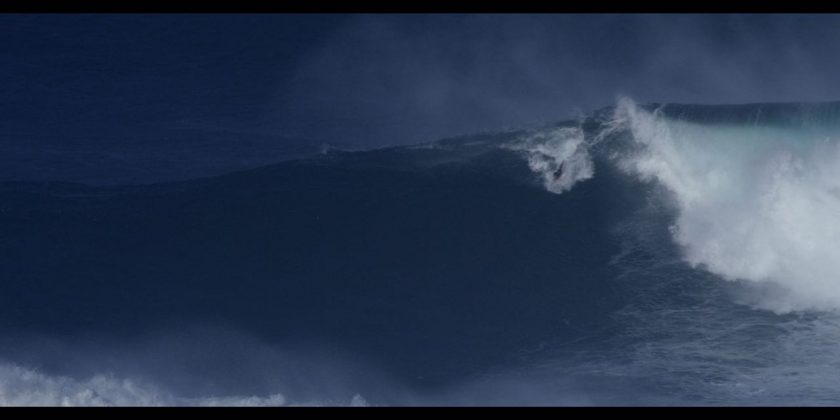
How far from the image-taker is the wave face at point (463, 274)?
47.3 meters

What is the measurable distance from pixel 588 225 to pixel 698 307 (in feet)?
20.1

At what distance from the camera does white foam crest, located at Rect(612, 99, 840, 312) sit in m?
53.1

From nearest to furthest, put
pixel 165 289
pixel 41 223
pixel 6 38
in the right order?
1. pixel 165 289
2. pixel 41 223
3. pixel 6 38

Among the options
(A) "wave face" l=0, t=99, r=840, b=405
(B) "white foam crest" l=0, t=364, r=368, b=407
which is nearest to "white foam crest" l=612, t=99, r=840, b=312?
(A) "wave face" l=0, t=99, r=840, b=405

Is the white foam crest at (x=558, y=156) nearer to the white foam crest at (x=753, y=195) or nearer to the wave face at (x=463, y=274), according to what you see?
the wave face at (x=463, y=274)

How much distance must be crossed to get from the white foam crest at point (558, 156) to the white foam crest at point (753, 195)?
1664 millimetres

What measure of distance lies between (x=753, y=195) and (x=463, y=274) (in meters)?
12.1

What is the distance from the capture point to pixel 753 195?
184ft

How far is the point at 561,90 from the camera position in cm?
6278

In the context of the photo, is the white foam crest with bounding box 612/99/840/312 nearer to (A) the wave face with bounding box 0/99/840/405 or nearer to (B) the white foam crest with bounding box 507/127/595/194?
(A) the wave face with bounding box 0/99/840/405

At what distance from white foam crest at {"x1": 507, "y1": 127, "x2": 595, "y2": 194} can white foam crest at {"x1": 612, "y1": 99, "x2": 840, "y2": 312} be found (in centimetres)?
166

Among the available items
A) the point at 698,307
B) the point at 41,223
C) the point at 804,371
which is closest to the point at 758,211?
the point at 698,307

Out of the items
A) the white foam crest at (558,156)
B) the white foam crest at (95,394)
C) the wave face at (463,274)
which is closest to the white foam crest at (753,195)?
the wave face at (463,274)
